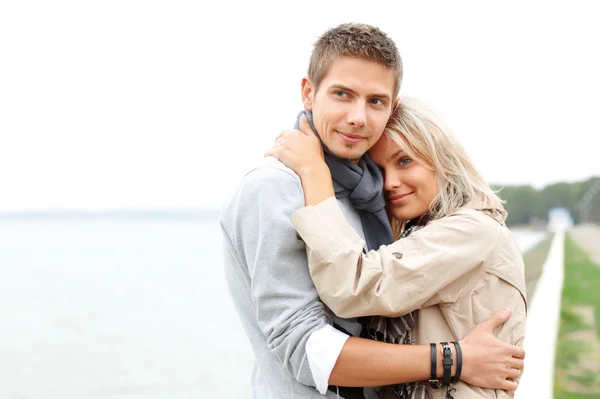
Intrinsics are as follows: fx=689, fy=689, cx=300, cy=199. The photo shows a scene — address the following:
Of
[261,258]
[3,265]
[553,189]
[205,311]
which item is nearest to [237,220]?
[261,258]

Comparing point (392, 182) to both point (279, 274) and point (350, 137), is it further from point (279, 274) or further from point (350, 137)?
point (279, 274)

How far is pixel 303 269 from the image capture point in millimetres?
2387

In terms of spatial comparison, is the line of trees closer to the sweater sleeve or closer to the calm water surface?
the calm water surface

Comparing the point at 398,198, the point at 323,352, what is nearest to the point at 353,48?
the point at 398,198

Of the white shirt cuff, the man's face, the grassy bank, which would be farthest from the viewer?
the grassy bank

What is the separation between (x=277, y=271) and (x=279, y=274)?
0.01 m

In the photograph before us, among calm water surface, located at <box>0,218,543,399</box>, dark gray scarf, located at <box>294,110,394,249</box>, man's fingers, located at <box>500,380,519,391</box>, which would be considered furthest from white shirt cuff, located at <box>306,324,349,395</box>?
calm water surface, located at <box>0,218,543,399</box>

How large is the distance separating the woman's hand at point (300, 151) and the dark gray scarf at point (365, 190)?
0.05 meters

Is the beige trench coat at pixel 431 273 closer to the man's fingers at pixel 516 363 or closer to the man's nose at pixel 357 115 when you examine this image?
the man's fingers at pixel 516 363

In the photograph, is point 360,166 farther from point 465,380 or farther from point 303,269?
point 465,380

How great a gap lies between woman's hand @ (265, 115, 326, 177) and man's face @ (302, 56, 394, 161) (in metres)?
0.05

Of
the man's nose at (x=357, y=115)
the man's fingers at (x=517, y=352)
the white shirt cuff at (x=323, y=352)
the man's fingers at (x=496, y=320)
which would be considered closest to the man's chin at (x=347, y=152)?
the man's nose at (x=357, y=115)

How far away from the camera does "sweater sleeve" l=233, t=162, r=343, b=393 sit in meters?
2.32

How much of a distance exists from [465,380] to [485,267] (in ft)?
1.33
